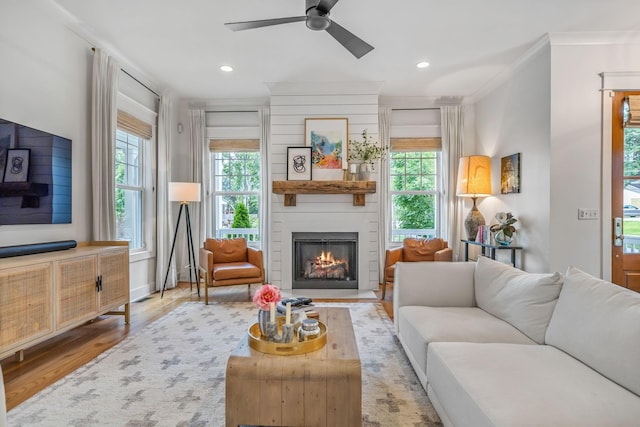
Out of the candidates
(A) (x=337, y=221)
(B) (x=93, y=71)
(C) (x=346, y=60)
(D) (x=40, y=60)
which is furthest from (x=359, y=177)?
(D) (x=40, y=60)

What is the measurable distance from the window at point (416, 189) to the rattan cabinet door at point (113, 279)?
3668 millimetres

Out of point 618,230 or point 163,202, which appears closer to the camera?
point 618,230

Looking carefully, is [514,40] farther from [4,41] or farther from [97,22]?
[4,41]

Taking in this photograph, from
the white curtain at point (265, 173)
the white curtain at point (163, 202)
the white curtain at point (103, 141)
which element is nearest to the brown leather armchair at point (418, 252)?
the white curtain at point (265, 173)

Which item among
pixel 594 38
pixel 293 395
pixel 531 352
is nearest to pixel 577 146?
pixel 594 38

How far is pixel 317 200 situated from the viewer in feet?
15.5

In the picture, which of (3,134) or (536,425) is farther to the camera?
(3,134)

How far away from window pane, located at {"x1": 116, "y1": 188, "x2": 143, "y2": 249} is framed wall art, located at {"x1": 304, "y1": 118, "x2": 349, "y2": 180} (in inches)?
94.2

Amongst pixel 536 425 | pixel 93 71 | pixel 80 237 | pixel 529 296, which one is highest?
pixel 93 71

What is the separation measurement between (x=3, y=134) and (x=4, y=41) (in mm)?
724

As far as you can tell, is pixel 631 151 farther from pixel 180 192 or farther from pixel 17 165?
pixel 17 165

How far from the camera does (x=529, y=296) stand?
2002 mm

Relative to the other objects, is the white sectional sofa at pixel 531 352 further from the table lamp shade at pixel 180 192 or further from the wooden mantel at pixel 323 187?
the table lamp shade at pixel 180 192

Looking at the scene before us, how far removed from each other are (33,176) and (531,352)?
3.62 metres
